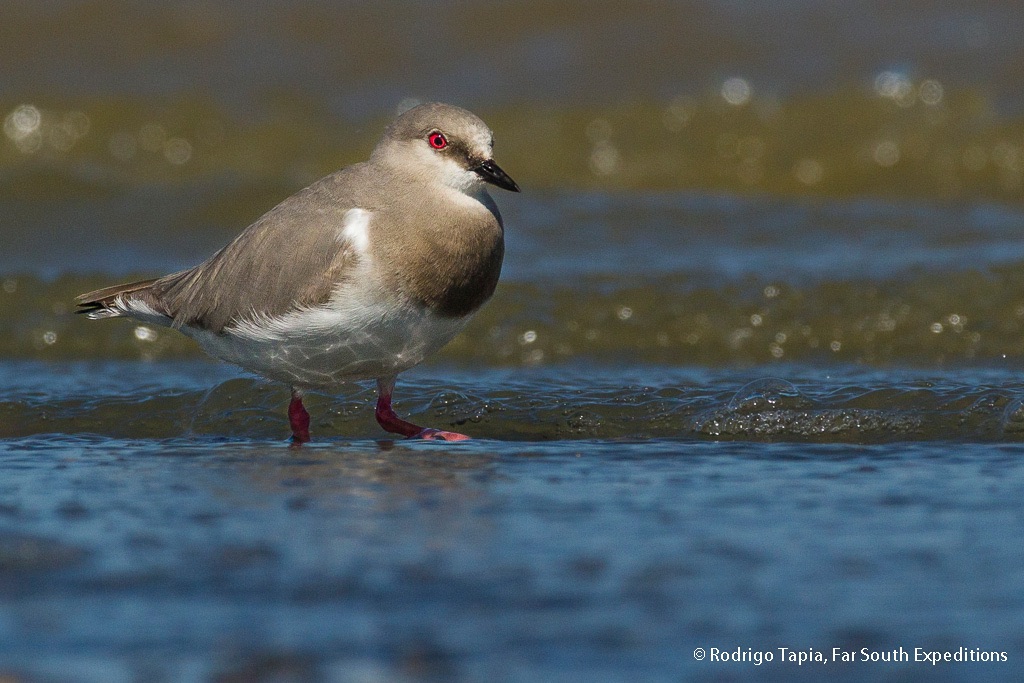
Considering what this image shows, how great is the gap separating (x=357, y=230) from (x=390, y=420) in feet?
3.68

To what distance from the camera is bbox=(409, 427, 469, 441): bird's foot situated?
662 cm

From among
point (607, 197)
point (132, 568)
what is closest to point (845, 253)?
point (607, 197)

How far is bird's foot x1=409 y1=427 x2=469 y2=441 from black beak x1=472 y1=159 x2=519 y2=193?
1.20 metres

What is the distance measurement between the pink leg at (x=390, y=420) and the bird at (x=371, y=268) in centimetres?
1

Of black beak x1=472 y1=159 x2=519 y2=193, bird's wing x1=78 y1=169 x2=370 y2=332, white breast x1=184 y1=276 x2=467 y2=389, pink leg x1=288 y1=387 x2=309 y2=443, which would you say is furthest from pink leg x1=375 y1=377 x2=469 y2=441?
black beak x1=472 y1=159 x2=519 y2=193

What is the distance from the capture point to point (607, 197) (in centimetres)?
1266

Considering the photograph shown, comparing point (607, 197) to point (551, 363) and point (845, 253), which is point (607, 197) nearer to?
point (845, 253)

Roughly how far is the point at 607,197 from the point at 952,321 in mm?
4421

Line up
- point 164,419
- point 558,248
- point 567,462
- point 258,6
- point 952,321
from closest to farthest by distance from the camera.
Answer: point 567,462 → point 164,419 → point 952,321 → point 558,248 → point 258,6

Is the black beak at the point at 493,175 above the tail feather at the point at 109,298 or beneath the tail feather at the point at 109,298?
above

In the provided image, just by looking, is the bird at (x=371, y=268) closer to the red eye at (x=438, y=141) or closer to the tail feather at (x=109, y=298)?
the red eye at (x=438, y=141)

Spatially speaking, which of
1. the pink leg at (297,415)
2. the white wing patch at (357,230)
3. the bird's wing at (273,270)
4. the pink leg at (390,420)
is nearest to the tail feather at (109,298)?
the bird's wing at (273,270)

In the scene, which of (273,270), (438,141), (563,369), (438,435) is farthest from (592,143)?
(273,270)

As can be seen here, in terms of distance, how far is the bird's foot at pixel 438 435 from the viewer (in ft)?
21.7
